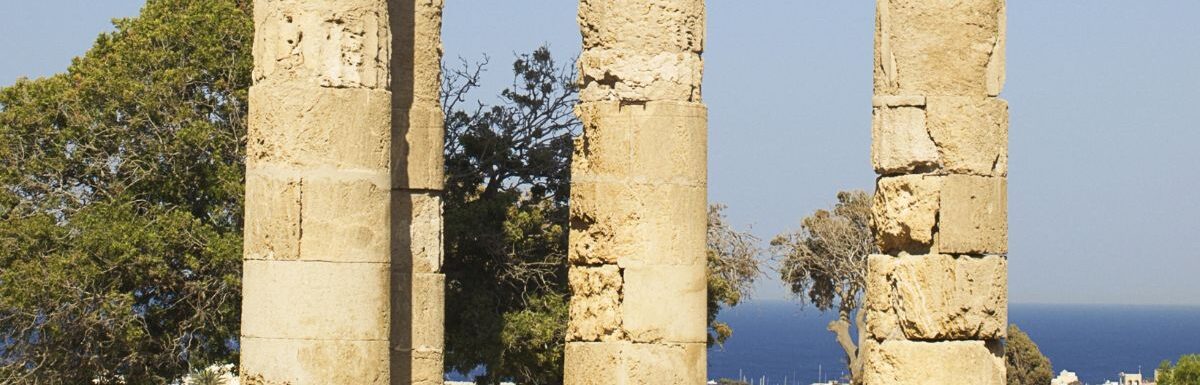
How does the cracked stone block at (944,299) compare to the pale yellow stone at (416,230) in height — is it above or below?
below

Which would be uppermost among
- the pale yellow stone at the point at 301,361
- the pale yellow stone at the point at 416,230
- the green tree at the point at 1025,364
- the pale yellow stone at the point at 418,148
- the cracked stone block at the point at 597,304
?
the pale yellow stone at the point at 418,148

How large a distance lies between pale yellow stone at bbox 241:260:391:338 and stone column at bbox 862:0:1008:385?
3690 millimetres

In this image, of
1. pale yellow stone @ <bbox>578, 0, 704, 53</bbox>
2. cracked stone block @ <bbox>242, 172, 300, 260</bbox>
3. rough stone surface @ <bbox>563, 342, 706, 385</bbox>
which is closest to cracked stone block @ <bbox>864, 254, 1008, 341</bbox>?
rough stone surface @ <bbox>563, 342, 706, 385</bbox>

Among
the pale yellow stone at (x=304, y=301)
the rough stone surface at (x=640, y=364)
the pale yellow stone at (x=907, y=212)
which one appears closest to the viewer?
the pale yellow stone at (x=304, y=301)

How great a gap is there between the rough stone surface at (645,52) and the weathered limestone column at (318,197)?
9.55 ft

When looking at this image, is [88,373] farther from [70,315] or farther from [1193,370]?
[1193,370]

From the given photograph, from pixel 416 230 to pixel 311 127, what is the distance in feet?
12.4

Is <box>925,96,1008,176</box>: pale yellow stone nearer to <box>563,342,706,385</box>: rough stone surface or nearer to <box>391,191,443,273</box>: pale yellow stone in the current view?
<box>563,342,706,385</box>: rough stone surface

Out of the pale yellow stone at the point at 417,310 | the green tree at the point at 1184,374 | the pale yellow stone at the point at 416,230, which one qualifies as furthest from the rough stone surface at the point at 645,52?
the green tree at the point at 1184,374

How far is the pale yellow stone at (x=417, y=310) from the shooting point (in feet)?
61.8

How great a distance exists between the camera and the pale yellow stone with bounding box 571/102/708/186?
715 inches

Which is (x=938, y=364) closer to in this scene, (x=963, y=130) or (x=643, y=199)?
(x=963, y=130)

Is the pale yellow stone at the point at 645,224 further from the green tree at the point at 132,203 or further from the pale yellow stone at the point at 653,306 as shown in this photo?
the green tree at the point at 132,203

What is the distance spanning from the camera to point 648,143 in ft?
59.7
